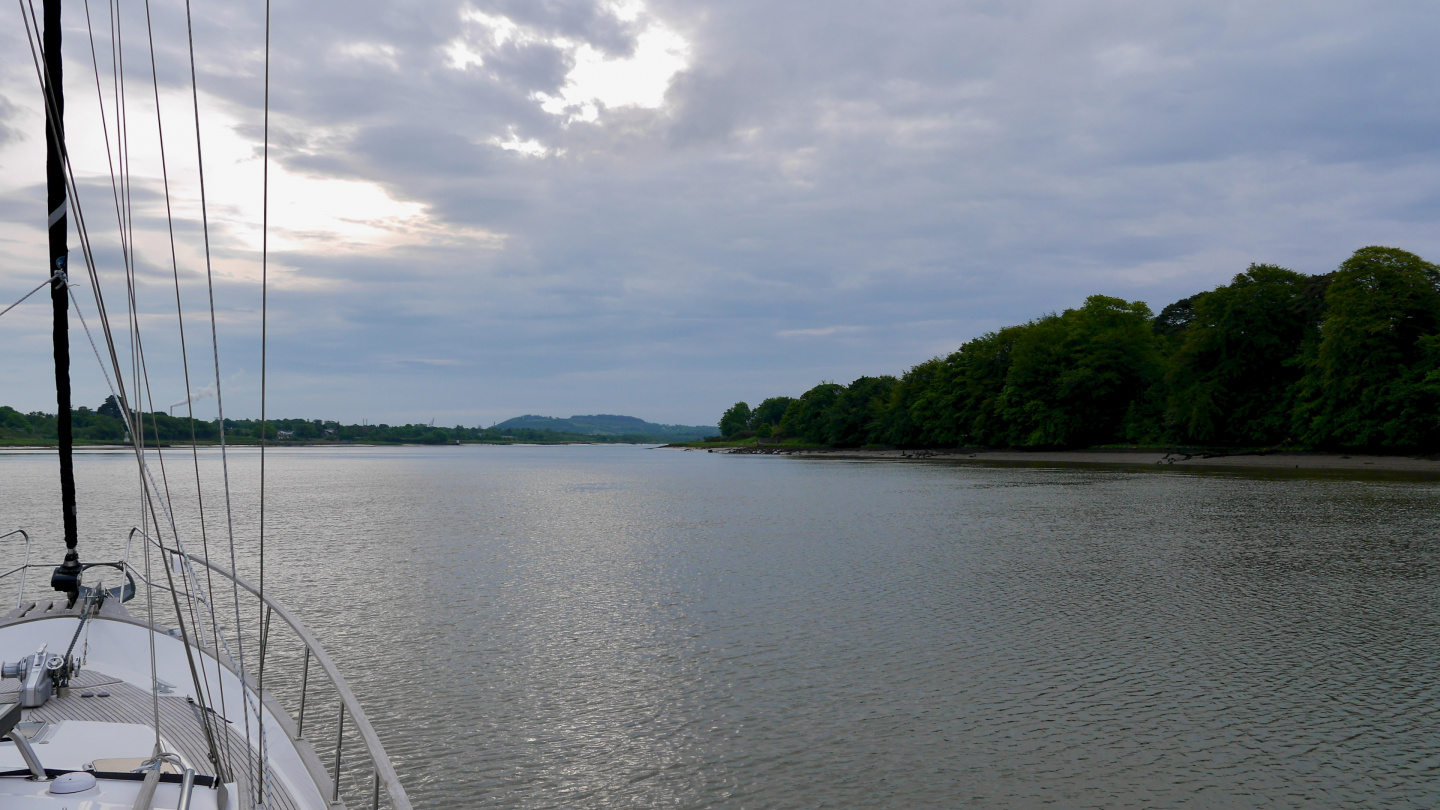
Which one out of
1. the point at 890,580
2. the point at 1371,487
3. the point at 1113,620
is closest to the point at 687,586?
the point at 890,580

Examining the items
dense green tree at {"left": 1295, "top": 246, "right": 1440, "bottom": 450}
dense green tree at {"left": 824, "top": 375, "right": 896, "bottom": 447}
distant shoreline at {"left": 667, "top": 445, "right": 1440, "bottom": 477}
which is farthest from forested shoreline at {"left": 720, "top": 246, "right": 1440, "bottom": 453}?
dense green tree at {"left": 824, "top": 375, "right": 896, "bottom": 447}

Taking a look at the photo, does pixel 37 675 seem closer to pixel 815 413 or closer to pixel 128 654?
pixel 128 654

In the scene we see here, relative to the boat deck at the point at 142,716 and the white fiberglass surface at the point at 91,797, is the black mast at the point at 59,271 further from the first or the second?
the white fiberglass surface at the point at 91,797

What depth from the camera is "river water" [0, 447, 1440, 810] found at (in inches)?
294

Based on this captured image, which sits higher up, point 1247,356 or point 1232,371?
point 1247,356

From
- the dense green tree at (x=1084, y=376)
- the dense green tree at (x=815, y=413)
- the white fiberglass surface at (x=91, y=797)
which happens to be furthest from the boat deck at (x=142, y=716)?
the dense green tree at (x=815, y=413)

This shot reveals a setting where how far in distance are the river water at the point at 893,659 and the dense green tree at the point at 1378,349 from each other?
30617mm

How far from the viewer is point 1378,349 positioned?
5169 cm

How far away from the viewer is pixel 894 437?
351ft

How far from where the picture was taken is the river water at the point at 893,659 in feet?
24.5

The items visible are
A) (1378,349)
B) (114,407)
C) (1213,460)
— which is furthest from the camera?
(1213,460)

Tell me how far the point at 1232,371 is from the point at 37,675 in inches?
2752

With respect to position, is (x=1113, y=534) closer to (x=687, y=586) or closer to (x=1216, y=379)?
(x=687, y=586)

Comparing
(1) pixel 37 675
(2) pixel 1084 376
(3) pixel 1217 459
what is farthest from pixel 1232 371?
(1) pixel 37 675
